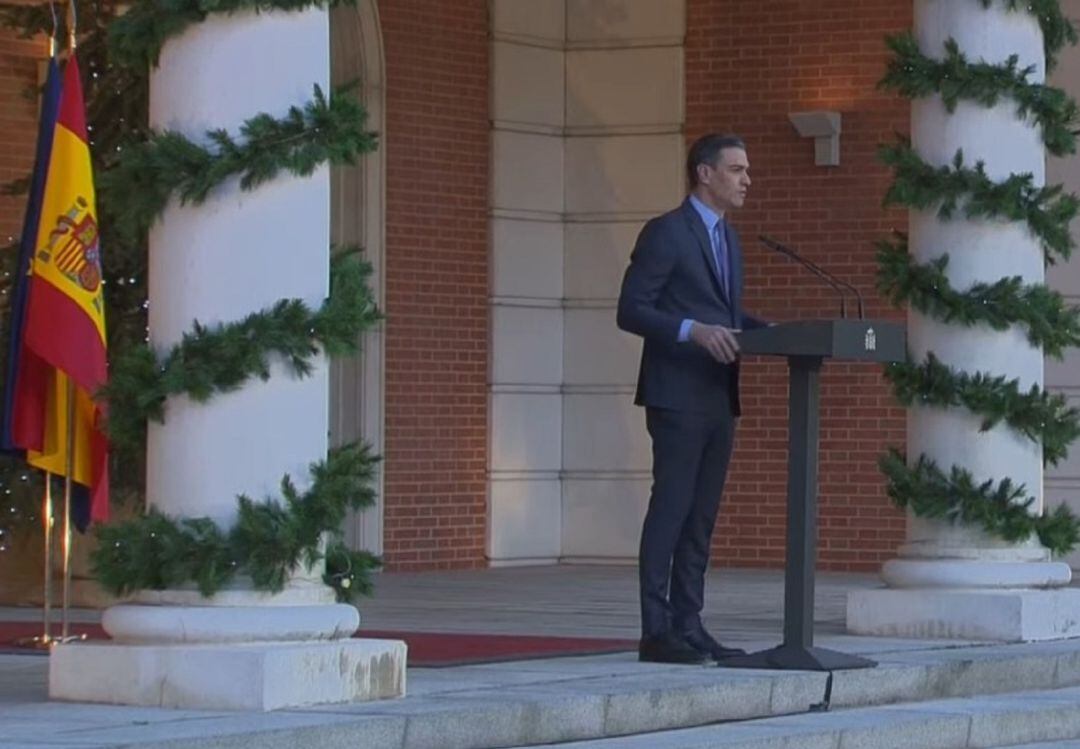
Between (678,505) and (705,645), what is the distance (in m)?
0.49

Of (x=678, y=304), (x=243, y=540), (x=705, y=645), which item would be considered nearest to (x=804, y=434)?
(x=678, y=304)

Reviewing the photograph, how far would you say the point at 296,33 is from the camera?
7281mm

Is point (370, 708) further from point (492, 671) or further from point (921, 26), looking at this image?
point (921, 26)

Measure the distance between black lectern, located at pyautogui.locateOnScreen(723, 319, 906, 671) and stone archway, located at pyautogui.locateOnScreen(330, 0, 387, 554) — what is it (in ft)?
19.4

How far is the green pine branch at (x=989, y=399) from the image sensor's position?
9.65m

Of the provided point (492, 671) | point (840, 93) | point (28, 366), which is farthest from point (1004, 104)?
point (840, 93)

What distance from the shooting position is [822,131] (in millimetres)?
14328

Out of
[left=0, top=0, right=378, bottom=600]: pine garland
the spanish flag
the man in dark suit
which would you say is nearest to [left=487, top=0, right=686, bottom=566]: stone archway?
the spanish flag

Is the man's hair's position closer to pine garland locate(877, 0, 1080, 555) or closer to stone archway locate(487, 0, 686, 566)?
pine garland locate(877, 0, 1080, 555)

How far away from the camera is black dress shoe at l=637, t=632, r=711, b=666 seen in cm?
831

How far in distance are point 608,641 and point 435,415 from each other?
17.1ft

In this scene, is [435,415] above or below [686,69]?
below

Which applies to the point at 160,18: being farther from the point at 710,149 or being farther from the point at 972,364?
the point at 972,364

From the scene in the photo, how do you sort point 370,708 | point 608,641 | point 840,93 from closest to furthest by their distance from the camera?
point 370,708, point 608,641, point 840,93
